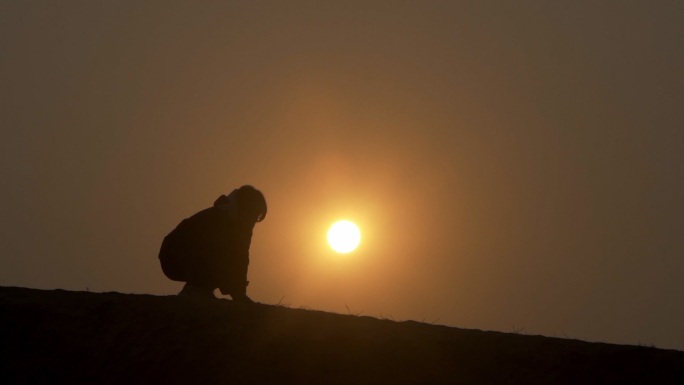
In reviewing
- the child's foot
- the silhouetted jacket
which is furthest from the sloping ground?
the silhouetted jacket

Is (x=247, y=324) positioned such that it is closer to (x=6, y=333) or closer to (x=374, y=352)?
(x=374, y=352)

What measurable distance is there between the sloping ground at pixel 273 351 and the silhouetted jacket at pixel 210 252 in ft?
5.70

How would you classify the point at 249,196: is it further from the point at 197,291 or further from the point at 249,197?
the point at 197,291

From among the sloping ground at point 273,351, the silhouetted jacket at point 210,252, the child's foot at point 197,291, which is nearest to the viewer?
the sloping ground at point 273,351

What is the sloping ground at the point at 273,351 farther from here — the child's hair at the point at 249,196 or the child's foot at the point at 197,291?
the child's hair at the point at 249,196

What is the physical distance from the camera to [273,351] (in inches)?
332

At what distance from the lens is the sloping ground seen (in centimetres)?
809

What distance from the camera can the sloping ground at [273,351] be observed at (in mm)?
8094

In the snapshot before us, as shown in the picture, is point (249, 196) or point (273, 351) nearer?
point (273, 351)

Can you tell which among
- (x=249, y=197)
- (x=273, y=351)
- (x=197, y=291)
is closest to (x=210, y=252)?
(x=197, y=291)

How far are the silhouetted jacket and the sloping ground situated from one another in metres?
1.74

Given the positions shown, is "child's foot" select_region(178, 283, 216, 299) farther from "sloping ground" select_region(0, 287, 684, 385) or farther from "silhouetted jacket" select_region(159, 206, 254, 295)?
"sloping ground" select_region(0, 287, 684, 385)

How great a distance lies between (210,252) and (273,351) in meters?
2.94

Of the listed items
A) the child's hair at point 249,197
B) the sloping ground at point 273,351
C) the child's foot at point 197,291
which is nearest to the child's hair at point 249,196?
the child's hair at point 249,197
